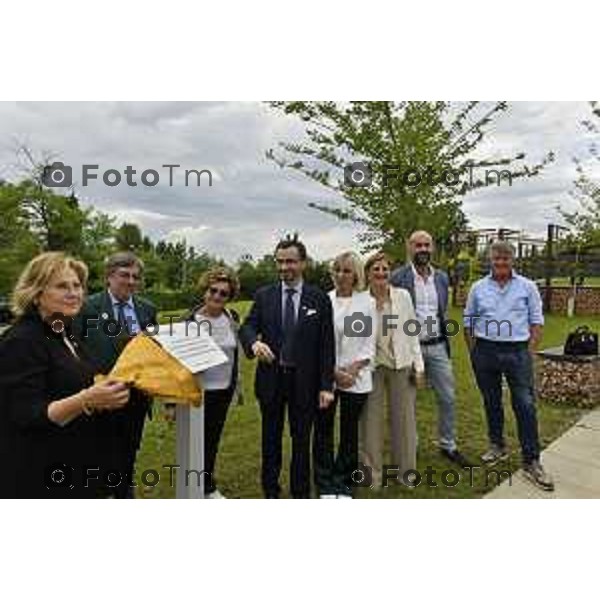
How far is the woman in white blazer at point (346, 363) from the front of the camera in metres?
4.02

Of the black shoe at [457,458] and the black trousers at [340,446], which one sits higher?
the black trousers at [340,446]

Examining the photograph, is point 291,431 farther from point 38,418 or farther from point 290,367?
point 38,418

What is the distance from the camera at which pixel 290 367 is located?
12.6ft

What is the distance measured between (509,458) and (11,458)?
3.79 m

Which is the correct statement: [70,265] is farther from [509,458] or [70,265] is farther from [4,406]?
[509,458]

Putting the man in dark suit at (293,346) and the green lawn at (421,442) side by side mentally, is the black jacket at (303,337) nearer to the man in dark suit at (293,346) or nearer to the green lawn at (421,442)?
the man in dark suit at (293,346)

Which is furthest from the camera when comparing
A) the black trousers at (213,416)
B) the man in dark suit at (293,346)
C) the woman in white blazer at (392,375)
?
the woman in white blazer at (392,375)

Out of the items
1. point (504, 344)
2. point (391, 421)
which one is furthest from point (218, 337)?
point (504, 344)

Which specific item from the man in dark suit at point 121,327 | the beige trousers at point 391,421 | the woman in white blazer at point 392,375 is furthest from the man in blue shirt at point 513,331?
the man in dark suit at point 121,327

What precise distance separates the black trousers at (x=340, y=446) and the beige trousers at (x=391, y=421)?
14 cm

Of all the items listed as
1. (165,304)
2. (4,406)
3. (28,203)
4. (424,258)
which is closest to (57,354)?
(4,406)

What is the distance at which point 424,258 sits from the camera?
4.65 metres

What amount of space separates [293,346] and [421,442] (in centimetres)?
220

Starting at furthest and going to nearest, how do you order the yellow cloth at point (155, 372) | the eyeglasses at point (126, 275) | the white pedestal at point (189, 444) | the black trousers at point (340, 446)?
the black trousers at point (340, 446) → the eyeglasses at point (126, 275) → the white pedestal at point (189, 444) → the yellow cloth at point (155, 372)
